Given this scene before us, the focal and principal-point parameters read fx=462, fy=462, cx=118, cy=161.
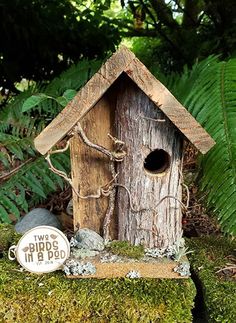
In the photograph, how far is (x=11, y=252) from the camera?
180cm

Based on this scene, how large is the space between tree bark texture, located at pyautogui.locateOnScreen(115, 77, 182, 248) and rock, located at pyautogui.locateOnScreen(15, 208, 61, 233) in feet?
1.45

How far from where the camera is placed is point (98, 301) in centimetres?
153

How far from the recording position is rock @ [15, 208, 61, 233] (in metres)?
2.10

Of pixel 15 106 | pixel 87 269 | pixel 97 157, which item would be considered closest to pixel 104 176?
pixel 97 157

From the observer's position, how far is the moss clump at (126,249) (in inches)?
66.1

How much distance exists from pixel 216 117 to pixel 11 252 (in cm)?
98

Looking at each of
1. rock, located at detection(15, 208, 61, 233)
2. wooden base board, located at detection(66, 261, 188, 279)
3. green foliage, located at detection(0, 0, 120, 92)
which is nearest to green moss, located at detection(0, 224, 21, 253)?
rock, located at detection(15, 208, 61, 233)

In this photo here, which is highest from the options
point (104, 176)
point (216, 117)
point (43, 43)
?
point (43, 43)

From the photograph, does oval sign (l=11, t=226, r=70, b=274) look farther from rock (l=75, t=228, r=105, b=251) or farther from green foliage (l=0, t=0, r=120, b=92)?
green foliage (l=0, t=0, r=120, b=92)

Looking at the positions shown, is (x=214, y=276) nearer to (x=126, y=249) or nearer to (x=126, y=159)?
(x=126, y=249)

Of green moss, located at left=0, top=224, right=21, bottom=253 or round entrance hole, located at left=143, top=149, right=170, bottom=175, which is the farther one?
green moss, located at left=0, top=224, right=21, bottom=253

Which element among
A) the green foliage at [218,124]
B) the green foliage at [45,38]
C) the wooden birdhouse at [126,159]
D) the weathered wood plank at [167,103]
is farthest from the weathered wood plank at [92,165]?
the green foliage at [45,38]

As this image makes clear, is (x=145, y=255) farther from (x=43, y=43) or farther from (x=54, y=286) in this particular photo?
(x=43, y=43)

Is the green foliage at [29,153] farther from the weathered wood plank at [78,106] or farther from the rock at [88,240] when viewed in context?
the rock at [88,240]
